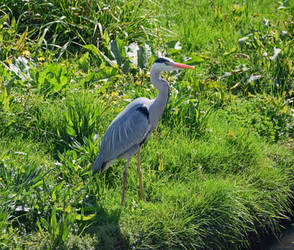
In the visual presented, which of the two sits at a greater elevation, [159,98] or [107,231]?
[159,98]

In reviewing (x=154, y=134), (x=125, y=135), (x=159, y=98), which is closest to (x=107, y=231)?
(x=125, y=135)

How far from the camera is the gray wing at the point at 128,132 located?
4.24 metres

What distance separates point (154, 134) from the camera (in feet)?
16.2

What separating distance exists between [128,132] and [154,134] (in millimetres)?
711

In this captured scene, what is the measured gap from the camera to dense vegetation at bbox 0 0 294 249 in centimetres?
394

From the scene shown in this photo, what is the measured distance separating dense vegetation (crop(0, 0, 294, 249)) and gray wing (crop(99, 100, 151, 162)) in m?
0.26

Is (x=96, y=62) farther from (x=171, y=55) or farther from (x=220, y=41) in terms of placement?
(x=220, y=41)

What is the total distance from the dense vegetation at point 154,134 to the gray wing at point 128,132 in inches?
10.2

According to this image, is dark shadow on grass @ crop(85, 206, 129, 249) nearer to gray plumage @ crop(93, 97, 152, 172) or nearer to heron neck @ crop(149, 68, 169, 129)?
gray plumage @ crop(93, 97, 152, 172)

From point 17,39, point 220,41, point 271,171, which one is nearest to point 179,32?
point 220,41

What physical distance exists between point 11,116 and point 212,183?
6.40ft

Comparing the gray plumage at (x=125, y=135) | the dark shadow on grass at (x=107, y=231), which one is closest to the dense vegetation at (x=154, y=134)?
the dark shadow on grass at (x=107, y=231)

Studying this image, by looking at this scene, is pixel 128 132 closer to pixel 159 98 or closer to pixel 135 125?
pixel 135 125

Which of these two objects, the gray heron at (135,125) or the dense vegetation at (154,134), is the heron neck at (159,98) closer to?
the gray heron at (135,125)
